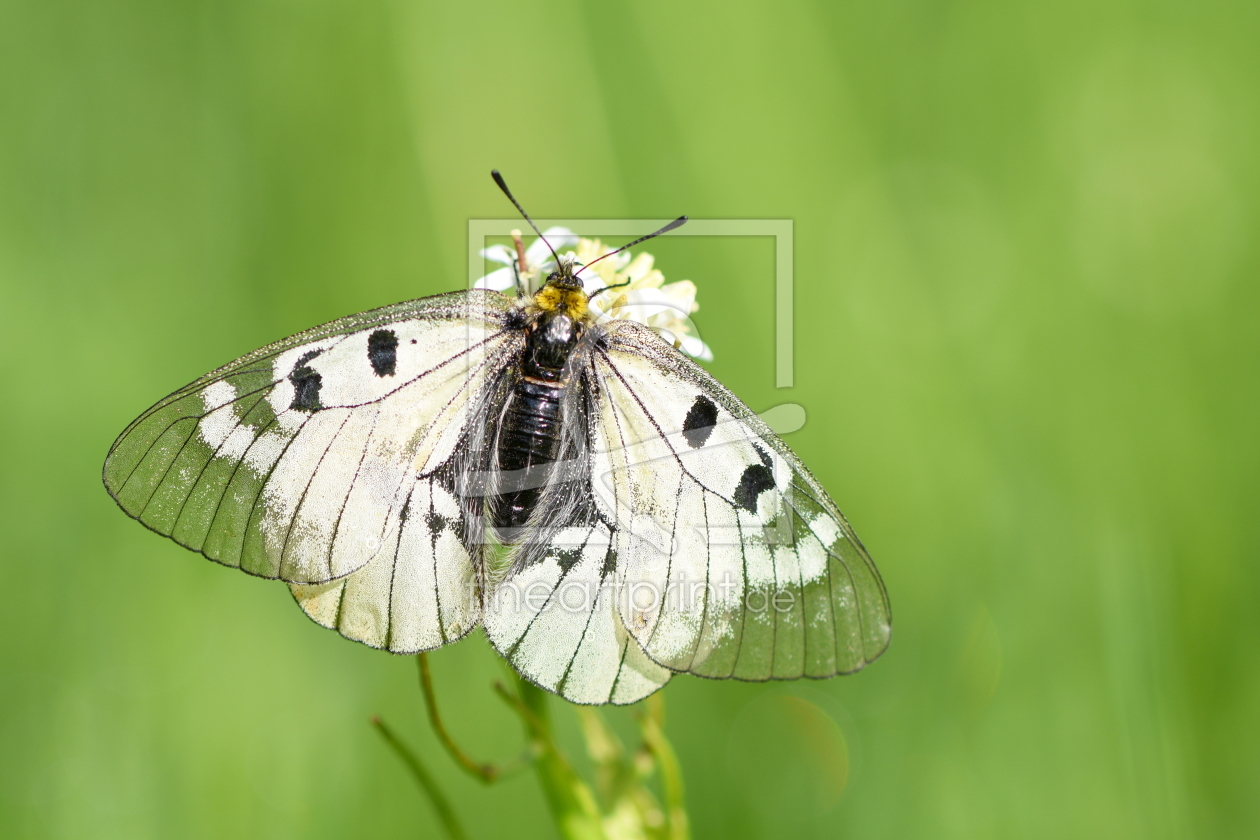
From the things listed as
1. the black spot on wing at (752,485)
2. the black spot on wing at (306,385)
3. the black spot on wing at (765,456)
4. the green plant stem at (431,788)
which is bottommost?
the green plant stem at (431,788)

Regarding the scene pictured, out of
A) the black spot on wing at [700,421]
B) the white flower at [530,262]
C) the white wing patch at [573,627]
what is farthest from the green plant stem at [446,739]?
the white flower at [530,262]

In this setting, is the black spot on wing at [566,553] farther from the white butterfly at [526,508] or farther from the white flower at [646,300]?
the white flower at [646,300]

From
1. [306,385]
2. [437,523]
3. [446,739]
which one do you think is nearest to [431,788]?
[446,739]

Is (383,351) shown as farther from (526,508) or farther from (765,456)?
(765,456)

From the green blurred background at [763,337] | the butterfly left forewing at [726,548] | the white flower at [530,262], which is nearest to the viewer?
the butterfly left forewing at [726,548]

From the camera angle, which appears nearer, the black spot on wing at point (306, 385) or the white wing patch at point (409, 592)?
the white wing patch at point (409, 592)

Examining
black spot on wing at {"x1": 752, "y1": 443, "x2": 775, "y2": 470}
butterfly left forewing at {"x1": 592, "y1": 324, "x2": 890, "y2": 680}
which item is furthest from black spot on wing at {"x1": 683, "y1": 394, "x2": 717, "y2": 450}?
black spot on wing at {"x1": 752, "y1": 443, "x2": 775, "y2": 470}
